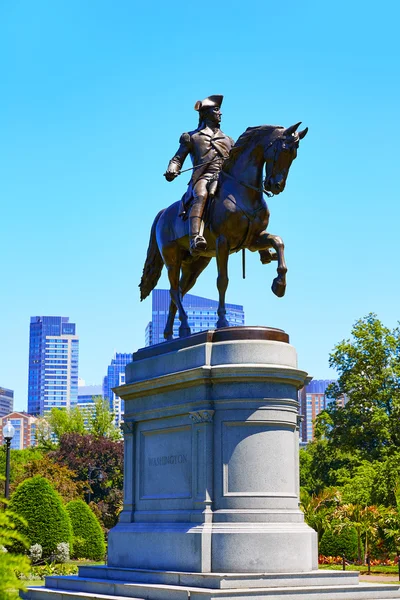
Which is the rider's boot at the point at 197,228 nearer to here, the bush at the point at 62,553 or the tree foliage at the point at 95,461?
the bush at the point at 62,553

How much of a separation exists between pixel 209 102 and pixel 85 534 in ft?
77.2

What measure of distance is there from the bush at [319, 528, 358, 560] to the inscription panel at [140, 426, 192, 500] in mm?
19277

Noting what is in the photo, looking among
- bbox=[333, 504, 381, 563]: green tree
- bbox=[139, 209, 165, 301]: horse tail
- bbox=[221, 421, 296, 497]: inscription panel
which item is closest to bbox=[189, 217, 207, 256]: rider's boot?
bbox=[139, 209, 165, 301]: horse tail

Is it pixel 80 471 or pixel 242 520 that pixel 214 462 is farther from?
pixel 80 471

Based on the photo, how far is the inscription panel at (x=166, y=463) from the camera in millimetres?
18000

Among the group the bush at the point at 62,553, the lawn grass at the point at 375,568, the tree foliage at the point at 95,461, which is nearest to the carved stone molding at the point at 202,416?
the lawn grass at the point at 375,568

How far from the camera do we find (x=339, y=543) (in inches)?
1475

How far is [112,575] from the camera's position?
18.8 meters

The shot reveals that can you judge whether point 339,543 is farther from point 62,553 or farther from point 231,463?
point 231,463

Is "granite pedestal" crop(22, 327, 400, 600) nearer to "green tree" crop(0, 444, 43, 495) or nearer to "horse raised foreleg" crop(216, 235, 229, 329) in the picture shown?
"horse raised foreleg" crop(216, 235, 229, 329)

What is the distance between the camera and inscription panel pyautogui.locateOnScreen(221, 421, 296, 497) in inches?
667

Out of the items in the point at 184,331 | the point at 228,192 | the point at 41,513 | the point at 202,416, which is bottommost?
the point at 41,513

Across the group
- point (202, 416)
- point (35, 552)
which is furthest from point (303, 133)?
point (35, 552)

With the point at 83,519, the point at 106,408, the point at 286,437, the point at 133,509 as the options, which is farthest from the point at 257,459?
the point at 106,408
